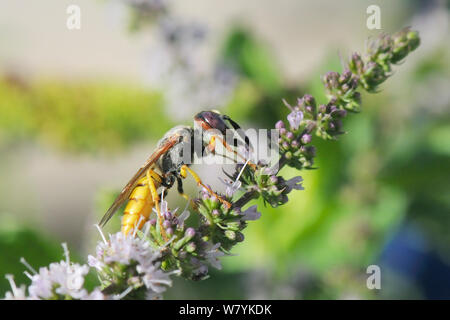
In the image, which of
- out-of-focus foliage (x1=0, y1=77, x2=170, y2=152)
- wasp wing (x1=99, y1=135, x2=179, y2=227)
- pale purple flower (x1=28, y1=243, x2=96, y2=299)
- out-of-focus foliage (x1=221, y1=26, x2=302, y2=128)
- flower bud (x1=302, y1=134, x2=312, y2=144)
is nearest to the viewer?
pale purple flower (x1=28, y1=243, x2=96, y2=299)

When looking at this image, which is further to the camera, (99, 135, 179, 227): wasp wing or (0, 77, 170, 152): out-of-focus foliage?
(0, 77, 170, 152): out-of-focus foliage

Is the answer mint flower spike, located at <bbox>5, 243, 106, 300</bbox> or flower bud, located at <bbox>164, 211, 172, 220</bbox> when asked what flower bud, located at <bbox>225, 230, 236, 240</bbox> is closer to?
flower bud, located at <bbox>164, 211, 172, 220</bbox>

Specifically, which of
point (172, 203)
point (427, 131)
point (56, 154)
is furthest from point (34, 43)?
point (427, 131)

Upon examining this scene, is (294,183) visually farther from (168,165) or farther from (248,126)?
(248,126)

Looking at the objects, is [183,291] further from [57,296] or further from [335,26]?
[335,26]

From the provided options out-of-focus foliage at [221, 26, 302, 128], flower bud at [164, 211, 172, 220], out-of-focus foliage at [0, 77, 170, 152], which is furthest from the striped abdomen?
out-of-focus foliage at [0, 77, 170, 152]

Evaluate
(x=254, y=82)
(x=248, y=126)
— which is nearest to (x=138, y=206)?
(x=248, y=126)

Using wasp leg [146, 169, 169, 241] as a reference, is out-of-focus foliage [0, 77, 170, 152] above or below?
above

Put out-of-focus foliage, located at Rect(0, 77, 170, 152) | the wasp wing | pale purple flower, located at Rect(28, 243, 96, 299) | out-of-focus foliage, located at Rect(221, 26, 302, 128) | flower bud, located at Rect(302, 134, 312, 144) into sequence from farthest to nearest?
1. out-of-focus foliage, located at Rect(0, 77, 170, 152)
2. out-of-focus foliage, located at Rect(221, 26, 302, 128)
3. the wasp wing
4. flower bud, located at Rect(302, 134, 312, 144)
5. pale purple flower, located at Rect(28, 243, 96, 299)
